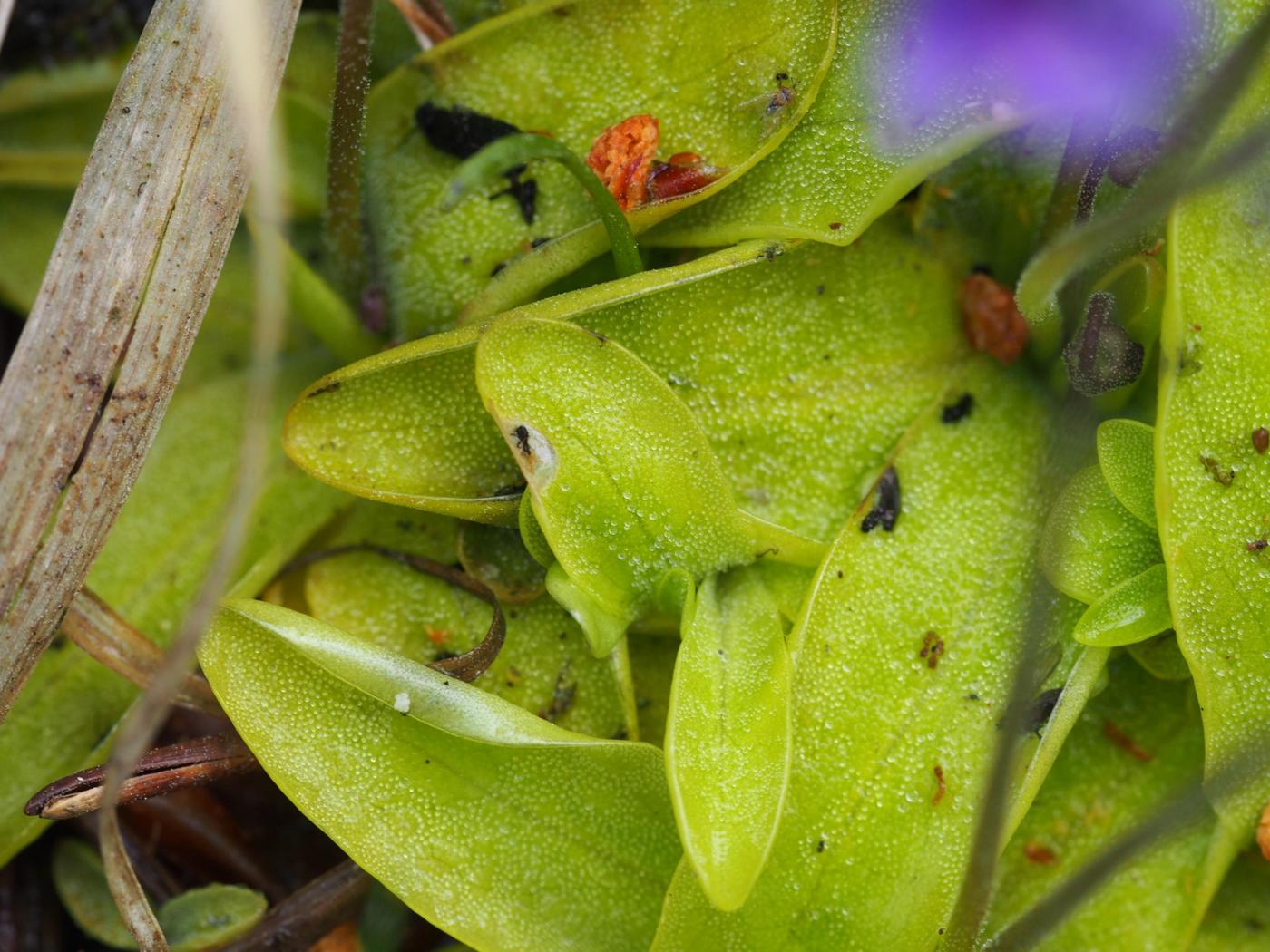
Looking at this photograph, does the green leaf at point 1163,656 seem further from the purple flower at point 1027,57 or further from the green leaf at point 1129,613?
the purple flower at point 1027,57

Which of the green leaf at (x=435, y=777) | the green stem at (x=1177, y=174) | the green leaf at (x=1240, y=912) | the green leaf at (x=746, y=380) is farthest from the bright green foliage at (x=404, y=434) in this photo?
the green leaf at (x=1240, y=912)

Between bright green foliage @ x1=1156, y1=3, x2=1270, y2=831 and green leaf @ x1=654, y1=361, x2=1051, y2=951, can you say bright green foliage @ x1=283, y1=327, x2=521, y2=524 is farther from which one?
bright green foliage @ x1=1156, y1=3, x2=1270, y2=831

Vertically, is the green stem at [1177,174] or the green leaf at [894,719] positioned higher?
the green stem at [1177,174]

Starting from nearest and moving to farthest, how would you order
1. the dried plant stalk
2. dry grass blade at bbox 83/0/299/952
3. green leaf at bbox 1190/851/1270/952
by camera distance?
dry grass blade at bbox 83/0/299/952 → the dried plant stalk → green leaf at bbox 1190/851/1270/952

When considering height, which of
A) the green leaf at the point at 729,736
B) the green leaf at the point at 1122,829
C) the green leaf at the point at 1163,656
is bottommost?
the green leaf at the point at 1122,829

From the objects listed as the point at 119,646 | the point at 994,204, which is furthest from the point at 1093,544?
the point at 119,646

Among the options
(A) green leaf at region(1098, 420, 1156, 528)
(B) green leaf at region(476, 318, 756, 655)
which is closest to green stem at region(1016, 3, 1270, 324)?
(A) green leaf at region(1098, 420, 1156, 528)
